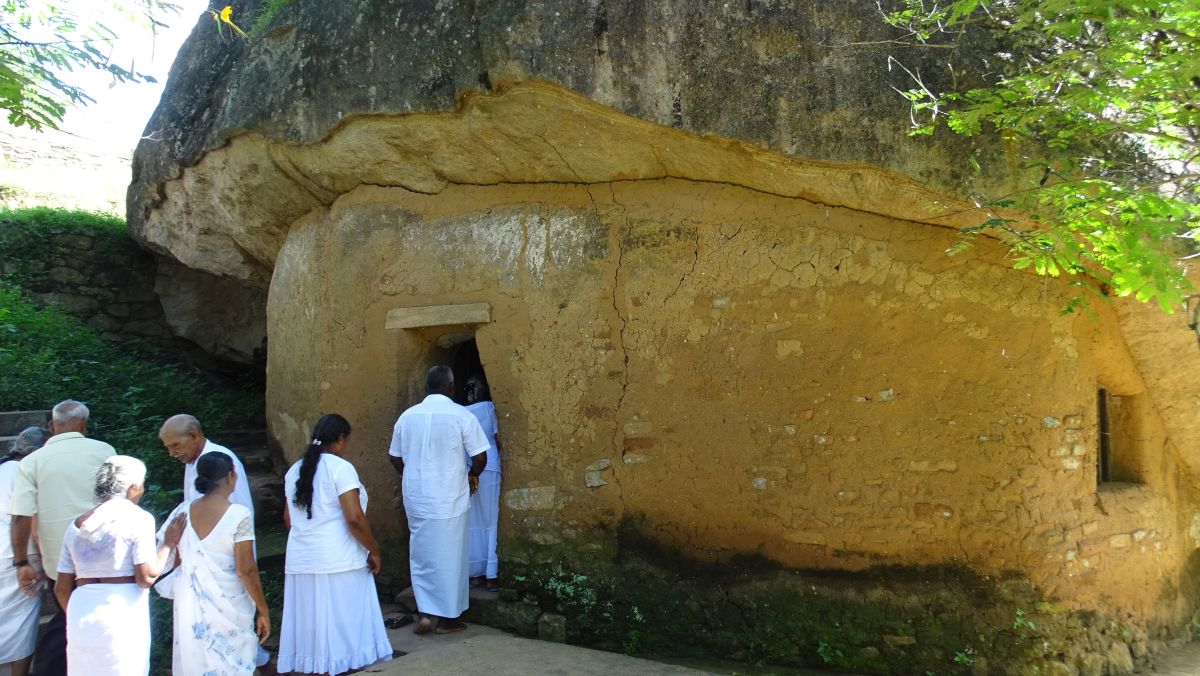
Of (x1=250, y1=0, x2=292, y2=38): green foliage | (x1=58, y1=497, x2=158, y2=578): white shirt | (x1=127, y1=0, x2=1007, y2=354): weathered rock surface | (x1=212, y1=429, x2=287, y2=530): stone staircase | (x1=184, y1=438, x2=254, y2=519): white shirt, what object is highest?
(x1=250, y1=0, x2=292, y2=38): green foliage

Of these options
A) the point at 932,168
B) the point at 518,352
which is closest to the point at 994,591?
the point at 932,168

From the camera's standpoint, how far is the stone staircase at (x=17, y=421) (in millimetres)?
6441

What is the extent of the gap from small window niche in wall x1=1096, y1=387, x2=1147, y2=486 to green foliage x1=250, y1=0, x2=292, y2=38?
5.91m

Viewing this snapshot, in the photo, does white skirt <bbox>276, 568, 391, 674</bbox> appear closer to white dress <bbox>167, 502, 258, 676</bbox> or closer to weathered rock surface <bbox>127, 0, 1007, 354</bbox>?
white dress <bbox>167, 502, 258, 676</bbox>

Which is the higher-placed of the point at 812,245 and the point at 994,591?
the point at 812,245

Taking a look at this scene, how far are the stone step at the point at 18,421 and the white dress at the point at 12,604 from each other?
2.50m

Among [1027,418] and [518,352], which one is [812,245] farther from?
[518,352]

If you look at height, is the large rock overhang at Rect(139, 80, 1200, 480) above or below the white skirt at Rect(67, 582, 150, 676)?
above

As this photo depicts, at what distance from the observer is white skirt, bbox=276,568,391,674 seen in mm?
4266

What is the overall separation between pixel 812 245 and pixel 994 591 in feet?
6.66

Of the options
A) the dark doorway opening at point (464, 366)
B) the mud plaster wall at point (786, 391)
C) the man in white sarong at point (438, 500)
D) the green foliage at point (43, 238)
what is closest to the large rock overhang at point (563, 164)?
the mud plaster wall at point (786, 391)

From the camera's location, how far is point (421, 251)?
225 inches

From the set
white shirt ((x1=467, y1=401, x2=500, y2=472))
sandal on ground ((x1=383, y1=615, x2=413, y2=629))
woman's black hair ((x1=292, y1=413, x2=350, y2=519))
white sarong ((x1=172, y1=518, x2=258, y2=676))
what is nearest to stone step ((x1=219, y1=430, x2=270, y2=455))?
white shirt ((x1=467, y1=401, x2=500, y2=472))

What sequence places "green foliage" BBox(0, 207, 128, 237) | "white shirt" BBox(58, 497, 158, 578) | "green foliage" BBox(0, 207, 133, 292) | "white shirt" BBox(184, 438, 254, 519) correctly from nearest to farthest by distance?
"white shirt" BBox(58, 497, 158, 578) < "white shirt" BBox(184, 438, 254, 519) < "green foliage" BBox(0, 207, 133, 292) < "green foliage" BBox(0, 207, 128, 237)
